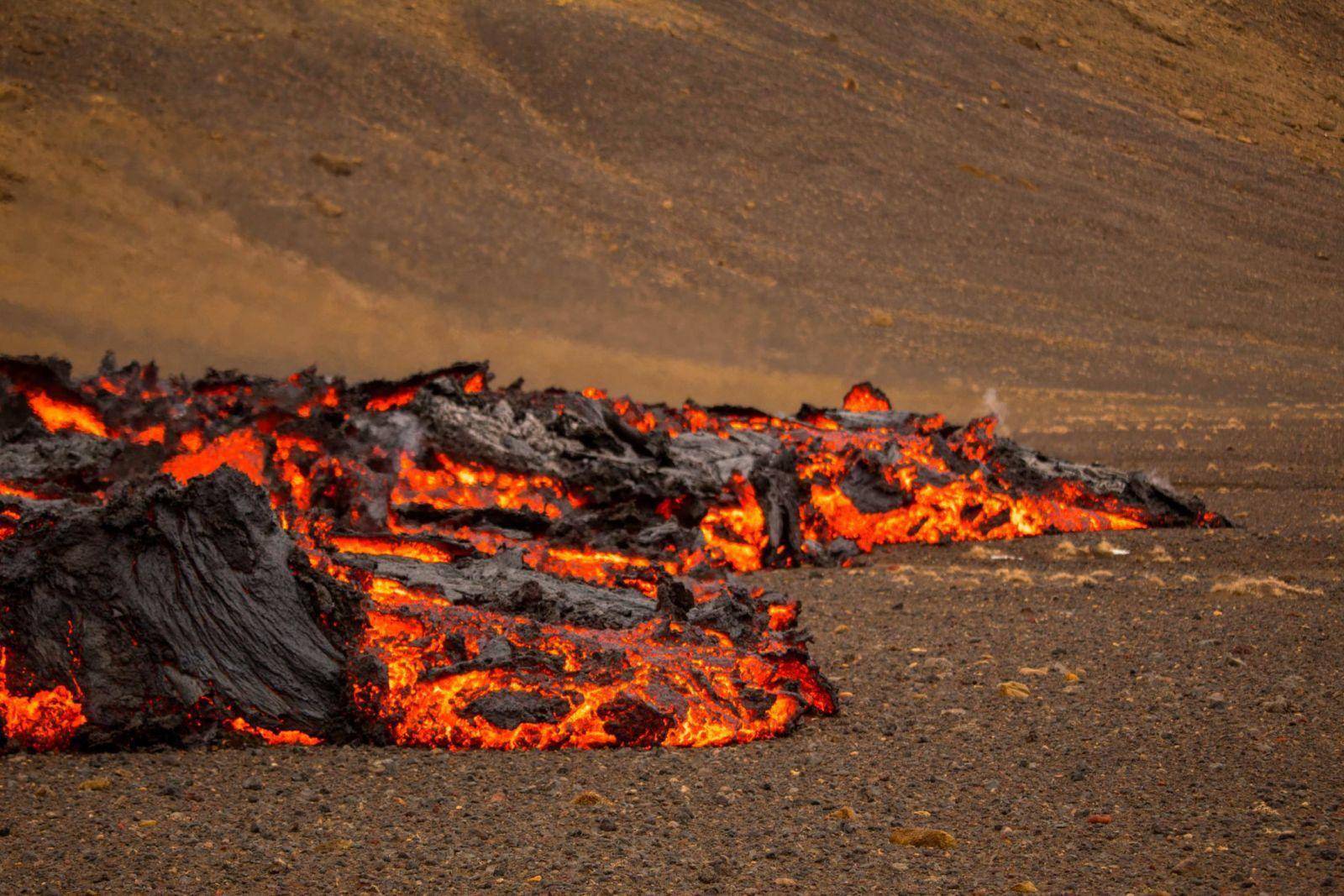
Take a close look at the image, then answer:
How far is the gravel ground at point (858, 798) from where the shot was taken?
3.93m

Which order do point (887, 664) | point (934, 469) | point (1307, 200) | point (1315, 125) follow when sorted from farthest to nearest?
point (1315, 125) → point (1307, 200) → point (934, 469) → point (887, 664)

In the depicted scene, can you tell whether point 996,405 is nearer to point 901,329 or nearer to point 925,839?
point 901,329

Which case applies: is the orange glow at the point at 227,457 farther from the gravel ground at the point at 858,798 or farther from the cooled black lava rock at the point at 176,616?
the gravel ground at the point at 858,798

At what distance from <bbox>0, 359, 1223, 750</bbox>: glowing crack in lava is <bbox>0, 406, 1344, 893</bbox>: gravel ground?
199mm

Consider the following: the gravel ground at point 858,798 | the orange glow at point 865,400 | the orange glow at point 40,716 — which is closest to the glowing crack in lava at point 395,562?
the orange glow at point 40,716

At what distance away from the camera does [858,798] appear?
15.3ft

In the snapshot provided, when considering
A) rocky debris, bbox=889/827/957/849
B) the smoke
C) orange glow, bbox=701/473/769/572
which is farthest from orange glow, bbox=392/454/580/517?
the smoke

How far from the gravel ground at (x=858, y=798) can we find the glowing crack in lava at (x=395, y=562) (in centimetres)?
20

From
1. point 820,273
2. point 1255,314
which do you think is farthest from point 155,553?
point 1255,314

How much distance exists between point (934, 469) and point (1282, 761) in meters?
7.00

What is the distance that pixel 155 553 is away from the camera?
17.5ft

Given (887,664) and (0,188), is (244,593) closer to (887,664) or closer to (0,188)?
(887,664)

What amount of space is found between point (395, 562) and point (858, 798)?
2604 millimetres

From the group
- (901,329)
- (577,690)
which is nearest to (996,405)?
(901,329)
